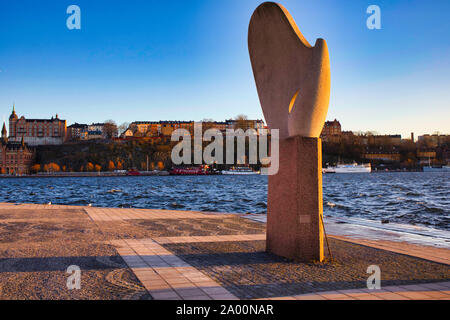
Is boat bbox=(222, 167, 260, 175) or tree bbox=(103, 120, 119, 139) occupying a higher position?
tree bbox=(103, 120, 119, 139)

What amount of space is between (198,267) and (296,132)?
3103 mm

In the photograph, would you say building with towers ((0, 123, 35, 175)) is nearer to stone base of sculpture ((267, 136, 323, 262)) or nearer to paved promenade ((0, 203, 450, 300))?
paved promenade ((0, 203, 450, 300))

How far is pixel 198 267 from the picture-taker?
6574mm

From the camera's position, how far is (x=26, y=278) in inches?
230

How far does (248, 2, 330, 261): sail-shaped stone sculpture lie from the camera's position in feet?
23.4

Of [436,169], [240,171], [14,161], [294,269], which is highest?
[14,161]

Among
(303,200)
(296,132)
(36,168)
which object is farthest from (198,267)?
(36,168)

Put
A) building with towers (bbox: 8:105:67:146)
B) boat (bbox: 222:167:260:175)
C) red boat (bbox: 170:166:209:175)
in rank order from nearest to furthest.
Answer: boat (bbox: 222:167:260:175) < red boat (bbox: 170:166:209:175) < building with towers (bbox: 8:105:67:146)

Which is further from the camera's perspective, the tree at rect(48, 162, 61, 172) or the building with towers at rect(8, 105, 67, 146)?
the building with towers at rect(8, 105, 67, 146)

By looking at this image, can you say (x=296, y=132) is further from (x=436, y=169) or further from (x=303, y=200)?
(x=436, y=169)

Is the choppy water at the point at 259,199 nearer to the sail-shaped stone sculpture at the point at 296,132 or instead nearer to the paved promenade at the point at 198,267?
the paved promenade at the point at 198,267

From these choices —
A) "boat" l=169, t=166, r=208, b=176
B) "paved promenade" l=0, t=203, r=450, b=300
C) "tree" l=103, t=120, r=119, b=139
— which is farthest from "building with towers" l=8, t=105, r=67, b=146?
"paved promenade" l=0, t=203, r=450, b=300

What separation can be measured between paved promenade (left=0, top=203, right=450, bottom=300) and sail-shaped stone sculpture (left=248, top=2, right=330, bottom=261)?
0.55m
